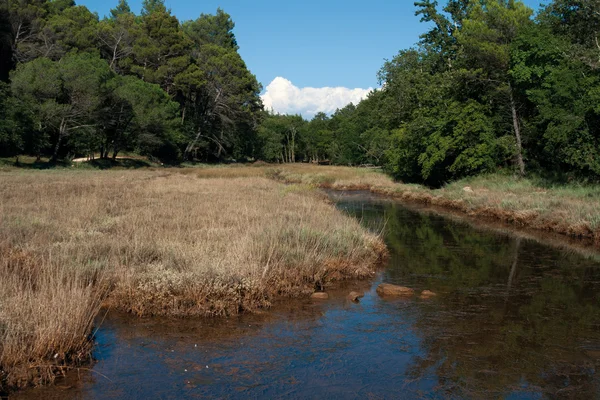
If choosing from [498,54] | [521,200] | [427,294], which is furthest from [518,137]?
[427,294]

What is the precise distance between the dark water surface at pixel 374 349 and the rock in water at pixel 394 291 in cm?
29

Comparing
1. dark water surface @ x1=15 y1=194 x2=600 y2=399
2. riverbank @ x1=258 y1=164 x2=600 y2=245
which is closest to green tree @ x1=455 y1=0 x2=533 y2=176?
riverbank @ x1=258 y1=164 x2=600 y2=245

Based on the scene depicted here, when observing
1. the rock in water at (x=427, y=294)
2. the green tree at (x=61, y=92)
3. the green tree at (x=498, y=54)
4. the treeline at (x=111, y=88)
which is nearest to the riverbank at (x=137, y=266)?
the rock in water at (x=427, y=294)

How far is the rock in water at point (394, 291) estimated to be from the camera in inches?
452

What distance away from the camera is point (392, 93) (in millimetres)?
49344

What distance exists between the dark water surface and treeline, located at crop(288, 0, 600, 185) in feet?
52.9

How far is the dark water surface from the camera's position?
6.82 m

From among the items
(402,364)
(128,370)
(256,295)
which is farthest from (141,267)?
(402,364)

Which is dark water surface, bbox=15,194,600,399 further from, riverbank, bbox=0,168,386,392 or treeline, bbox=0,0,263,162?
treeline, bbox=0,0,263,162

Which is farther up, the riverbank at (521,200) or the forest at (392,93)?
the forest at (392,93)

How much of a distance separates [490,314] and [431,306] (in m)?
1.19

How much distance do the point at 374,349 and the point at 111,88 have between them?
4877 centimetres

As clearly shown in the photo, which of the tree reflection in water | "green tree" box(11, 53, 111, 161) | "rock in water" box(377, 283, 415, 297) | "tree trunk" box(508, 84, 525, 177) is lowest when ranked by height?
the tree reflection in water

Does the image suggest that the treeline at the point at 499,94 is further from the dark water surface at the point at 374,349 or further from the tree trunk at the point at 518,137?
the dark water surface at the point at 374,349
